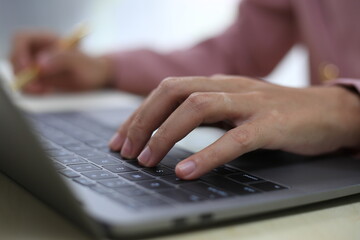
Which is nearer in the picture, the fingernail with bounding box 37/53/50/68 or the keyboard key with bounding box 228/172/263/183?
the keyboard key with bounding box 228/172/263/183

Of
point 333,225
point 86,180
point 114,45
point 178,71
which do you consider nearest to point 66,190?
point 86,180

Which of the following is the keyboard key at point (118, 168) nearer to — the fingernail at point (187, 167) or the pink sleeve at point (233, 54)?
the fingernail at point (187, 167)

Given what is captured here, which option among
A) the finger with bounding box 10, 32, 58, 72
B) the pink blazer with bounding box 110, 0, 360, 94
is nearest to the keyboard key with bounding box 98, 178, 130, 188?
the pink blazer with bounding box 110, 0, 360, 94

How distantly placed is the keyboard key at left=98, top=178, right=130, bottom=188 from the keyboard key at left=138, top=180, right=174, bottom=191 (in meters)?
0.01

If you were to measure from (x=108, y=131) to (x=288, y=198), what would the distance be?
0.29m

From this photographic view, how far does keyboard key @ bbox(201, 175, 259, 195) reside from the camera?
1.21 ft

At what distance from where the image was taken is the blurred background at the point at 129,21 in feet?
4.54

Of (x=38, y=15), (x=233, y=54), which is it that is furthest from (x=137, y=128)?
(x=38, y=15)

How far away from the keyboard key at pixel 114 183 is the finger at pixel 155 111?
7 cm

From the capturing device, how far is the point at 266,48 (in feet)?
3.44

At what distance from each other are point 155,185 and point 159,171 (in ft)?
0.14

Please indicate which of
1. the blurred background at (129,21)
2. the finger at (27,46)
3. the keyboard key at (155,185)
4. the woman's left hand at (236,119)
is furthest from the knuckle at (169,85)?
the blurred background at (129,21)

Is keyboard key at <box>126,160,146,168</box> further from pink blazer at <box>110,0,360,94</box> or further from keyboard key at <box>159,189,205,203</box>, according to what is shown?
pink blazer at <box>110,0,360,94</box>

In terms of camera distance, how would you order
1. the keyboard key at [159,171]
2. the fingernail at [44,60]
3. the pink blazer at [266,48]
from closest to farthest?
the keyboard key at [159,171] < the pink blazer at [266,48] < the fingernail at [44,60]
